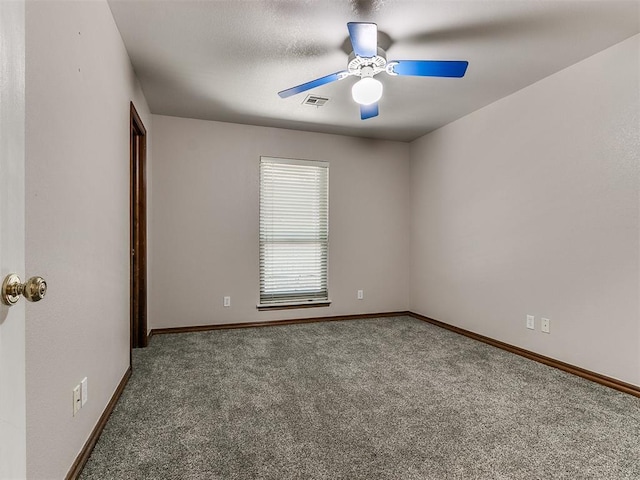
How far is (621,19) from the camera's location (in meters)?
2.20

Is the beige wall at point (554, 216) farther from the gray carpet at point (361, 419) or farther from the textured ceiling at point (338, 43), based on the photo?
the gray carpet at point (361, 419)

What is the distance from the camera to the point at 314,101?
3.53 metres

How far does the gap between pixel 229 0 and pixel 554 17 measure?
6.50 ft

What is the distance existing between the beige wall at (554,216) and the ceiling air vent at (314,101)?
1.65 metres

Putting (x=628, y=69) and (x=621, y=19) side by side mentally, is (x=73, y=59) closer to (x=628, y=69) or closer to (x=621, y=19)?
(x=621, y=19)

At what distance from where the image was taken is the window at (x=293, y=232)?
4.38 m

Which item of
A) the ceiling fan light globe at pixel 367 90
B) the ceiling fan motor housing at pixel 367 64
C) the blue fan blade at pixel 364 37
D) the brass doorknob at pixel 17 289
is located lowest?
the brass doorknob at pixel 17 289

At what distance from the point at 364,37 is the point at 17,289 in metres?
1.98

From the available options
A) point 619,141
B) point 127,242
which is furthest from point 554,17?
point 127,242

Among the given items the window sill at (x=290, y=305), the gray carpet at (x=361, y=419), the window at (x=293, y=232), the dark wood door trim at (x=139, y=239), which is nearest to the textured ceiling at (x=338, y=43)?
the dark wood door trim at (x=139, y=239)

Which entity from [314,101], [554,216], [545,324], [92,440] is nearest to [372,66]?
[314,101]

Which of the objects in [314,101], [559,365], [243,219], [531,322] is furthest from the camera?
[243,219]

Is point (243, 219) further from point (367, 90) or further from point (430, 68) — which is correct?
point (430, 68)

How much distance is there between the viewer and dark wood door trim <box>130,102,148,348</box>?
325 centimetres
